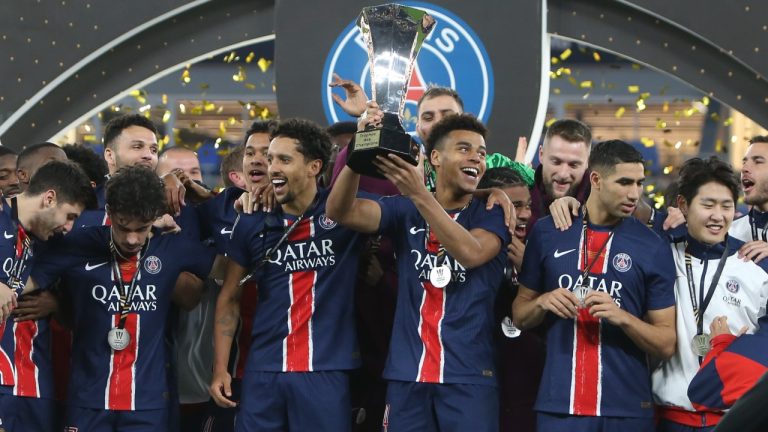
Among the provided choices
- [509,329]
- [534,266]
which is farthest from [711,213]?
[509,329]

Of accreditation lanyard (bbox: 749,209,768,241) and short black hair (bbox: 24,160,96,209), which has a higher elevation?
accreditation lanyard (bbox: 749,209,768,241)

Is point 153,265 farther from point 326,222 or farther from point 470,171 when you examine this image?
point 470,171

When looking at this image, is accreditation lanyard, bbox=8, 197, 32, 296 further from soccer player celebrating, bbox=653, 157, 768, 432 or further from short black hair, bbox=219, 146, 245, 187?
soccer player celebrating, bbox=653, 157, 768, 432

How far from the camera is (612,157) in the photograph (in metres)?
4.74

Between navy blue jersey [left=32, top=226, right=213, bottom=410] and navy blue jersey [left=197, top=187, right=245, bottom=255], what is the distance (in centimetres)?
28

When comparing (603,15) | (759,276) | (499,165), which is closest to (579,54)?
(603,15)

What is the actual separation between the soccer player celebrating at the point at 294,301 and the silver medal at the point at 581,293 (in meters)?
1.01

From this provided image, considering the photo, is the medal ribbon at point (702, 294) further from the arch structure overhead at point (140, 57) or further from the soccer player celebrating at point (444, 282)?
the arch structure overhead at point (140, 57)

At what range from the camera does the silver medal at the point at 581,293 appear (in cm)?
455

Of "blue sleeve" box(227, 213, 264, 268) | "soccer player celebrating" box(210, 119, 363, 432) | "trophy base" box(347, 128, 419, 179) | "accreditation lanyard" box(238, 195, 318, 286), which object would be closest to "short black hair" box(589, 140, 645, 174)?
"trophy base" box(347, 128, 419, 179)

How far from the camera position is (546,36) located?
6.60 meters

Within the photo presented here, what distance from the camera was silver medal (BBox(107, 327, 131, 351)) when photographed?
4.96m

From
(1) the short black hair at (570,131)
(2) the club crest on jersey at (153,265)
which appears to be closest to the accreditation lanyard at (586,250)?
(1) the short black hair at (570,131)

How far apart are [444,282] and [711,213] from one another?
118 centimetres
